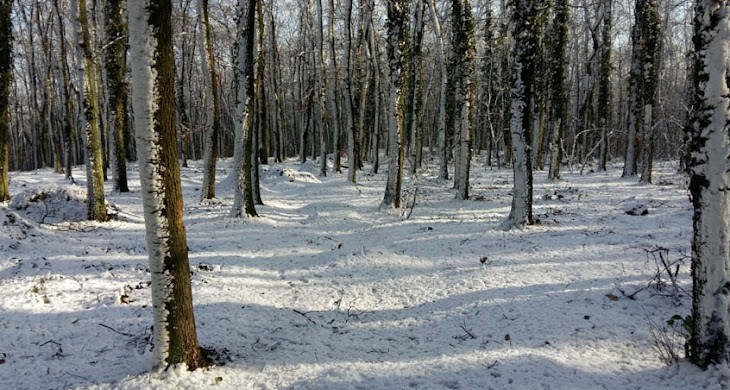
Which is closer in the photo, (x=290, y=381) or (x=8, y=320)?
(x=290, y=381)

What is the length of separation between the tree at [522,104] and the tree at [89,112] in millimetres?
9602

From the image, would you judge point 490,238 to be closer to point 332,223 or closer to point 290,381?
point 332,223

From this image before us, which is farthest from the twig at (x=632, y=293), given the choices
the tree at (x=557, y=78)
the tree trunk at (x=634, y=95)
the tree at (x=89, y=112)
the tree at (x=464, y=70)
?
the tree trunk at (x=634, y=95)

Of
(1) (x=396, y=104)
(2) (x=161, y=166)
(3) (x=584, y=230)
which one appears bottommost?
(3) (x=584, y=230)

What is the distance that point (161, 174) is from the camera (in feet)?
11.5

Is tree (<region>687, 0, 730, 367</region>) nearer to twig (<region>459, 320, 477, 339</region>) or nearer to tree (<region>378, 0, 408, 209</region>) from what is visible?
twig (<region>459, 320, 477, 339</region>)

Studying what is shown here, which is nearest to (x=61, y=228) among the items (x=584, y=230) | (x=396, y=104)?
(x=396, y=104)

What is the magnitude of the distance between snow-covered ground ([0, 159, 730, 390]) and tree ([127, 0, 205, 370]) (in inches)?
18.6

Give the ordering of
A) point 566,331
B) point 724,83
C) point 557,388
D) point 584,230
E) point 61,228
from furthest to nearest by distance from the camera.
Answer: point 61,228
point 584,230
point 566,331
point 557,388
point 724,83

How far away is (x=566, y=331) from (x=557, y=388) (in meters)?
1.14

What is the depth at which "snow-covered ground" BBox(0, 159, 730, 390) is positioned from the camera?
379 centimetres

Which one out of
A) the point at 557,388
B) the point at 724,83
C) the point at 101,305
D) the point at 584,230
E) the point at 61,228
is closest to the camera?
the point at 724,83

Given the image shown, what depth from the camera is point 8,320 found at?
183 inches

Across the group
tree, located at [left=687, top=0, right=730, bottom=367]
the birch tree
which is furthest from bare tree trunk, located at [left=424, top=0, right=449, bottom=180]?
tree, located at [left=687, top=0, right=730, bottom=367]
